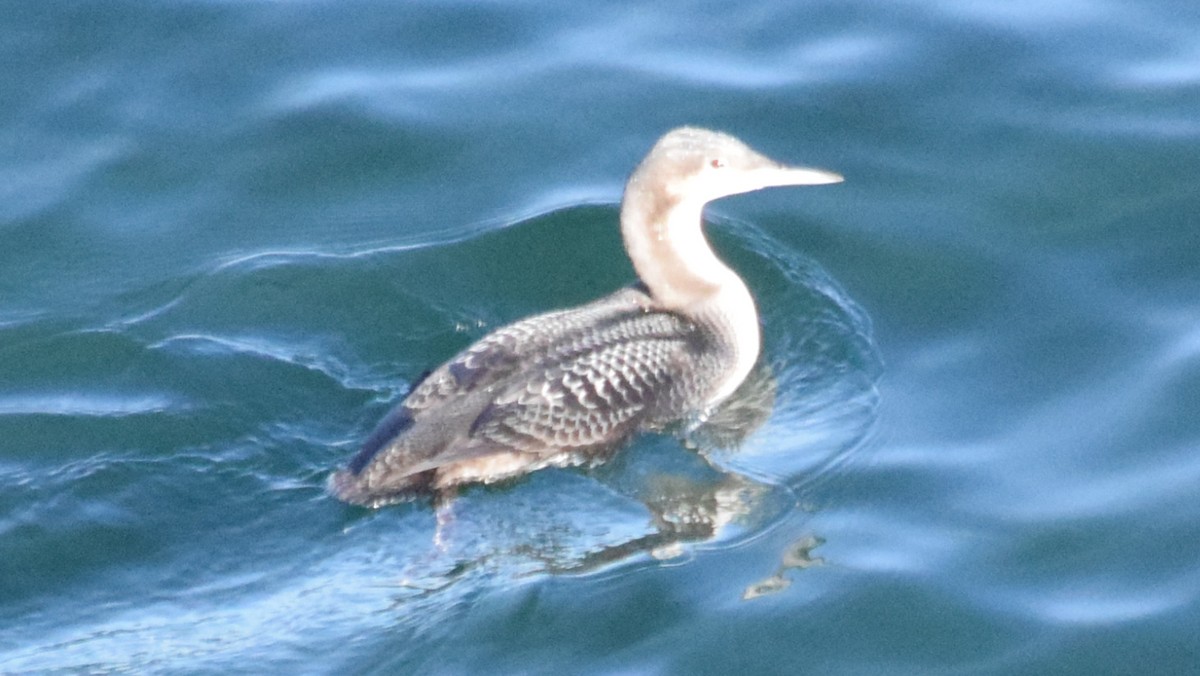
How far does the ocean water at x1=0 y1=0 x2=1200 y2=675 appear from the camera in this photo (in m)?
6.91

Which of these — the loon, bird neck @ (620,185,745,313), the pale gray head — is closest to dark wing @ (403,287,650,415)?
the loon

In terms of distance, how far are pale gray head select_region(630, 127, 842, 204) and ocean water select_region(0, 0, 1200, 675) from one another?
0.74m

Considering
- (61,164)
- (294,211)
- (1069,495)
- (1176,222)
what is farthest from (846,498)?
(61,164)

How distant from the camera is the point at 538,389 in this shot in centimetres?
786

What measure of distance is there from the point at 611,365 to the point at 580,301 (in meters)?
1.22

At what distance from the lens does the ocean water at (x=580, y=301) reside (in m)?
6.91

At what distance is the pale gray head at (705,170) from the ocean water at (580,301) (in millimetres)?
737

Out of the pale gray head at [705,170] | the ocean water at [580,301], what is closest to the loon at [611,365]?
the pale gray head at [705,170]

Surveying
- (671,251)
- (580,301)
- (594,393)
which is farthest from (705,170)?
(594,393)

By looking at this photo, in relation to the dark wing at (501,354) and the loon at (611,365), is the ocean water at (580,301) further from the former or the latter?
the dark wing at (501,354)

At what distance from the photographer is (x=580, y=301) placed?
9.23 meters

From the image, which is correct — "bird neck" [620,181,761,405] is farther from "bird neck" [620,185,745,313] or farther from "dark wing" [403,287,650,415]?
"dark wing" [403,287,650,415]

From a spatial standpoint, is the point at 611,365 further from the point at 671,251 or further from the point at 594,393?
the point at 671,251

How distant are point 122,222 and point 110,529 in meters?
2.74
